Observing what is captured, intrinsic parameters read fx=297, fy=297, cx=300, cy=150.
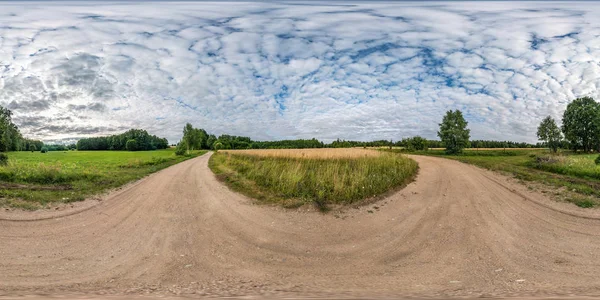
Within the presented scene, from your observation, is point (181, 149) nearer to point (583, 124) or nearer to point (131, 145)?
point (131, 145)

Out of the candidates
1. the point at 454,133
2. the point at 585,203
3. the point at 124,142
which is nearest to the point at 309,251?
the point at 585,203

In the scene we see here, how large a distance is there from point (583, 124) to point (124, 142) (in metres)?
68.0

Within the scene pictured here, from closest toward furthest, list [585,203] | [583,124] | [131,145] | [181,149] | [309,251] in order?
[309,251]
[585,203]
[131,145]
[583,124]
[181,149]

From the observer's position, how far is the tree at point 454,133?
54.6 meters

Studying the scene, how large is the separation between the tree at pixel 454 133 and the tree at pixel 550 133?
13423mm

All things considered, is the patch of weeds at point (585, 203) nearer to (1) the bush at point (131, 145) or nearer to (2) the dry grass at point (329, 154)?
(2) the dry grass at point (329, 154)

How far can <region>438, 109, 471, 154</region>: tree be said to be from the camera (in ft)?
179

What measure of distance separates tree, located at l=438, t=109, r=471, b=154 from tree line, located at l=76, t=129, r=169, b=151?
51.1 m

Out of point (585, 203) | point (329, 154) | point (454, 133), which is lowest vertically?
point (585, 203)

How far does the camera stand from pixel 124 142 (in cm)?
4269

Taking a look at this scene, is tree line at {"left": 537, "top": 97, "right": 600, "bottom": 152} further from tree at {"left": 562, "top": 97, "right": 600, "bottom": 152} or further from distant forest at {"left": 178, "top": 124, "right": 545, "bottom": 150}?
distant forest at {"left": 178, "top": 124, "right": 545, "bottom": 150}

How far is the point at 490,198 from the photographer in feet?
32.4

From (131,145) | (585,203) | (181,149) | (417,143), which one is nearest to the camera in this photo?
(585,203)

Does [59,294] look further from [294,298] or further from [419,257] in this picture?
[419,257]
